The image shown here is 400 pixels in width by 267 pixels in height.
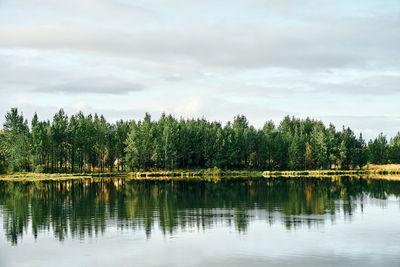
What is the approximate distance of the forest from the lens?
6132 inches

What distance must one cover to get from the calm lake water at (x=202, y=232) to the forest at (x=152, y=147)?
270 ft

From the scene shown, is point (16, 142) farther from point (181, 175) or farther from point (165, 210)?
point (165, 210)

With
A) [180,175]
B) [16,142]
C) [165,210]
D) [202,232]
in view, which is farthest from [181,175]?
[202,232]

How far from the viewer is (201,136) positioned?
173 metres

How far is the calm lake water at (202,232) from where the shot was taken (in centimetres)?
3559

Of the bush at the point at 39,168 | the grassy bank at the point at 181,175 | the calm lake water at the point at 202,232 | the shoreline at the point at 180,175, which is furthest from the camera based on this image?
the bush at the point at 39,168

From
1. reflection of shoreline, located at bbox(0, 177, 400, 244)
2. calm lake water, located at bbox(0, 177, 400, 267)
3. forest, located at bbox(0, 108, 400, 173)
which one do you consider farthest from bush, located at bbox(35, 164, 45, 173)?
calm lake water, located at bbox(0, 177, 400, 267)

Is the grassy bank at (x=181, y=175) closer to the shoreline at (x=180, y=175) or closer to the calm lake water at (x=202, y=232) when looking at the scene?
the shoreline at (x=180, y=175)

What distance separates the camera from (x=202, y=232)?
45.7 meters

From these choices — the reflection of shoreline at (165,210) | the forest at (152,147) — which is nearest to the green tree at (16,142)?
the forest at (152,147)

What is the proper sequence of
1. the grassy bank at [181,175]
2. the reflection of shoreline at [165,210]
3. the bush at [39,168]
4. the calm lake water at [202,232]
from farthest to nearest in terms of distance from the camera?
the bush at [39,168] < the grassy bank at [181,175] < the reflection of shoreline at [165,210] < the calm lake water at [202,232]

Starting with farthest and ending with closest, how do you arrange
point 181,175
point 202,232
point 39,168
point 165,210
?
point 181,175
point 39,168
point 165,210
point 202,232

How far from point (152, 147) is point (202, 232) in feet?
373

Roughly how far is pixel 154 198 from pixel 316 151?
385 ft
